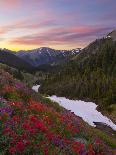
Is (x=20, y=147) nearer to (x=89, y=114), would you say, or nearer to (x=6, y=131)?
(x=6, y=131)

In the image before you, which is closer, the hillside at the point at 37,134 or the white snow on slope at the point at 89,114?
the hillside at the point at 37,134

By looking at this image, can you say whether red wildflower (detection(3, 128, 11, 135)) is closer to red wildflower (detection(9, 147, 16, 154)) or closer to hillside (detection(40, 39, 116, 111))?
red wildflower (detection(9, 147, 16, 154))

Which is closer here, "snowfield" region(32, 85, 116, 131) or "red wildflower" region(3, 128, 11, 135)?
"red wildflower" region(3, 128, 11, 135)

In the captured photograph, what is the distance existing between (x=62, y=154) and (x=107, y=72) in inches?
6662

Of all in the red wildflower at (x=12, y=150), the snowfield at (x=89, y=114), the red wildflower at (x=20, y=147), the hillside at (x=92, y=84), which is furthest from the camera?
the hillside at (x=92, y=84)

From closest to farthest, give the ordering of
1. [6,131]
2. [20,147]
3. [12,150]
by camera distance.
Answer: [12,150]
[20,147]
[6,131]

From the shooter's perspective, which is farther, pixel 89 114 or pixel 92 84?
pixel 92 84

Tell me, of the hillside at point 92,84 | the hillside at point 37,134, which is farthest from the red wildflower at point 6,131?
the hillside at point 92,84

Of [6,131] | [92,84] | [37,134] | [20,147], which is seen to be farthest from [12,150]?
[92,84]

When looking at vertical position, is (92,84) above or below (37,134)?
below

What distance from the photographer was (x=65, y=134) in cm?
1406

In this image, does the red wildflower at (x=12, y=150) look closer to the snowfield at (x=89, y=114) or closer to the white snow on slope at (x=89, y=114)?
the snowfield at (x=89, y=114)

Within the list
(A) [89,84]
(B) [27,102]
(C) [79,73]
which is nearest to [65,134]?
(B) [27,102]

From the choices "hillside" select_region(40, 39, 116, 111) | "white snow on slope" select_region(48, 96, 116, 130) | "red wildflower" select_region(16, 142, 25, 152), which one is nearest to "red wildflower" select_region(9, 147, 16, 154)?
"red wildflower" select_region(16, 142, 25, 152)
